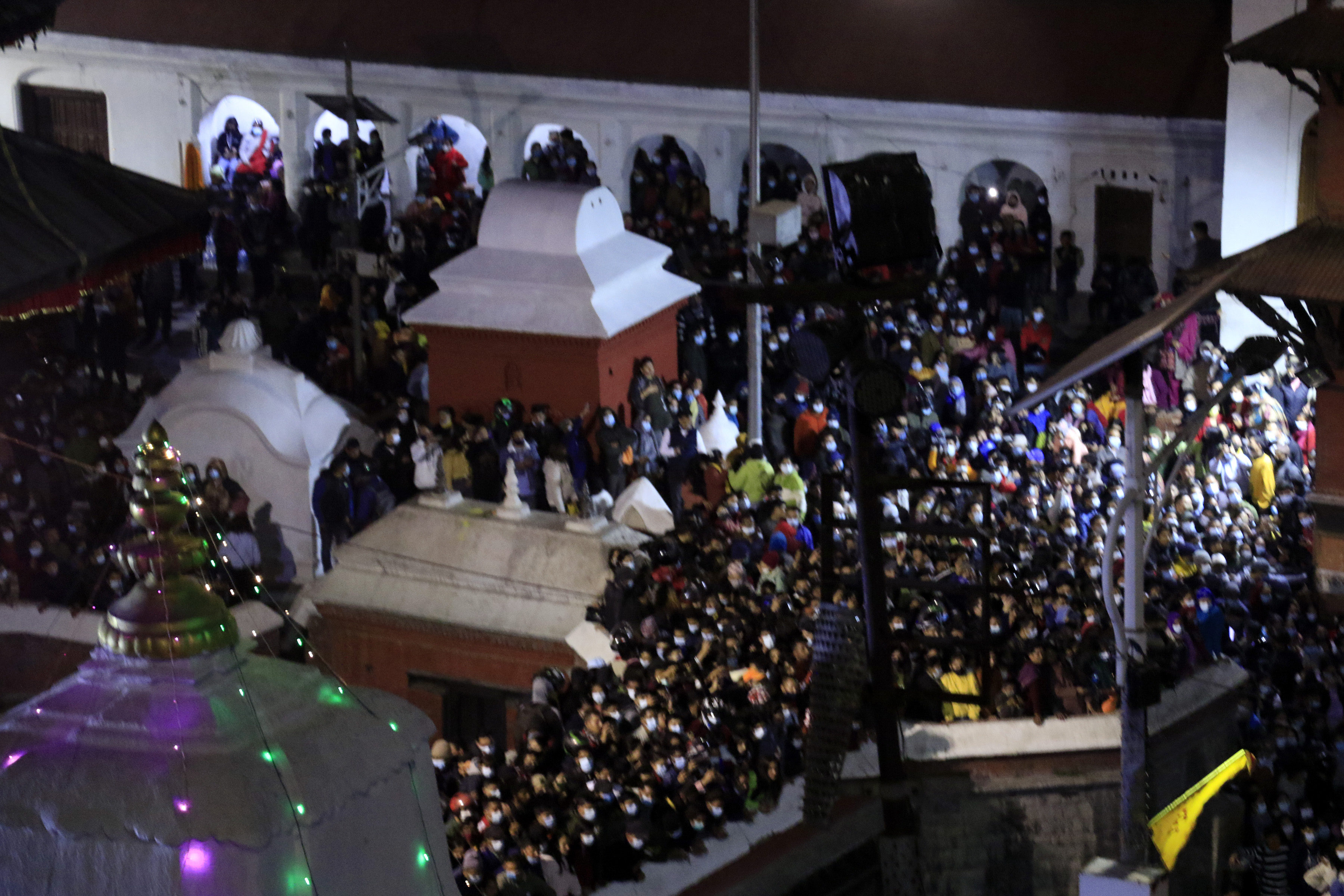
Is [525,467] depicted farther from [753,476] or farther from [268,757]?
[268,757]

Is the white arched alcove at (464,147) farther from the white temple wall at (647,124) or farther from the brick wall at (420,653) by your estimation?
the brick wall at (420,653)

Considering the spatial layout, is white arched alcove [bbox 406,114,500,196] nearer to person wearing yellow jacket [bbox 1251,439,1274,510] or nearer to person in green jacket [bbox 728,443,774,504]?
person in green jacket [bbox 728,443,774,504]

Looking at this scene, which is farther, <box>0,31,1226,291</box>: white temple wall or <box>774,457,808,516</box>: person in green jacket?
<box>0,31,1226,291</box>: white temple wall

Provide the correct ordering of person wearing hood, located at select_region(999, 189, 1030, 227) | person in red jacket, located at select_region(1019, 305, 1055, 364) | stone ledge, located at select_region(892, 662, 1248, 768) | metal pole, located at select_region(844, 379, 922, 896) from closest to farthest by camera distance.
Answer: metal pole, located at select_region(844, 379, 922, 896)
stone ledge, located at select_region(892, 662, 1248, 768)
person in red jacket, located at select_region(1019, 305, 1055, 364)
person wearing hood, located at select_region(999, 189, 1030, 227)

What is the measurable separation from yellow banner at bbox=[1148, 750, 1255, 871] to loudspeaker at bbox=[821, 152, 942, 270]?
14.8ft

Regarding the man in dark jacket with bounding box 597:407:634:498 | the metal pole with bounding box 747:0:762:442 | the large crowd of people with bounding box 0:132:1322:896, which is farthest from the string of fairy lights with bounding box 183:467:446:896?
the metal pole with bounding box 747:0:762:442

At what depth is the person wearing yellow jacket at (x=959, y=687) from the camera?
14086mm

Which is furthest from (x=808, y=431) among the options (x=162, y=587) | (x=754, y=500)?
(x=162, y=587)

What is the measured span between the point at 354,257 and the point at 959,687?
11.2 metres

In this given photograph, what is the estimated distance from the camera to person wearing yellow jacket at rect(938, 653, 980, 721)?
1409 cm

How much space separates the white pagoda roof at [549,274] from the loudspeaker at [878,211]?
441 inches

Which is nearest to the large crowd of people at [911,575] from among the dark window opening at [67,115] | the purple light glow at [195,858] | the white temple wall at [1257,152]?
the white temple wall at [1257,152]

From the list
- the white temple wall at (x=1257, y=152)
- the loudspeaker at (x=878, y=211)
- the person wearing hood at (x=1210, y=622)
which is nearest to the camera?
the loudspeaker at (x=878, y=211)

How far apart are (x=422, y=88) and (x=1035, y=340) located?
11.7 metres
